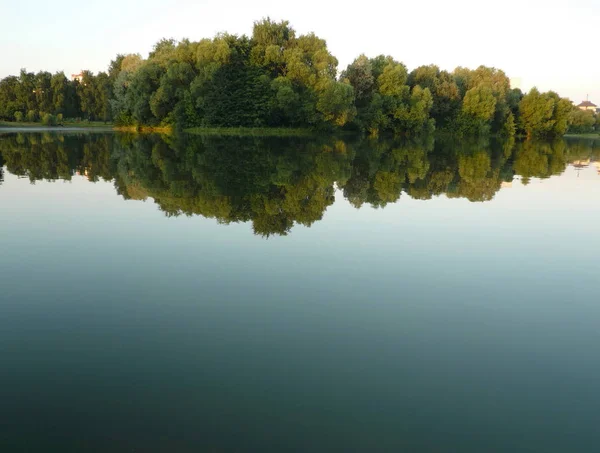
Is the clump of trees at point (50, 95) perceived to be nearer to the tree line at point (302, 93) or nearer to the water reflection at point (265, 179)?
the tree line at point (302, 93)

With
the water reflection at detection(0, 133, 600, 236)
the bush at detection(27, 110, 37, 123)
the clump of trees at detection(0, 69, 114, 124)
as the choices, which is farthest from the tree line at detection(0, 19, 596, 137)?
the water reflection at detection(0, 133, 600, 236)

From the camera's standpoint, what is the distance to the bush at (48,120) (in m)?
97.1

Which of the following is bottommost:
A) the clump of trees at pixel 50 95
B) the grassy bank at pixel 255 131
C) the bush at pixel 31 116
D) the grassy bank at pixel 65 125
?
the grassy bank at pixel 255 131

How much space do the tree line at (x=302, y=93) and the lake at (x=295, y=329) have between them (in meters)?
53.3

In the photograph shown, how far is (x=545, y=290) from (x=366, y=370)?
502 cm

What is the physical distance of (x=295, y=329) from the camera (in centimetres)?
697

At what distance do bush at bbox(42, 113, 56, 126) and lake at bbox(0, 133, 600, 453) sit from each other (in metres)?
93.9

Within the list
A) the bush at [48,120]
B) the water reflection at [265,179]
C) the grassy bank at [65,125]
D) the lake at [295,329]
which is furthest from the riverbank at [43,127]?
the lake at [295,329]

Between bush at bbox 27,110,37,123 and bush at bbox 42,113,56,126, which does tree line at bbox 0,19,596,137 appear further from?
bush at bbox 27,110,37,123

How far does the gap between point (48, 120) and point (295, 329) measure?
107m

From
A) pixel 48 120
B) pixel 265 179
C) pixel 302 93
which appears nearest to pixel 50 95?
pixel 48 120

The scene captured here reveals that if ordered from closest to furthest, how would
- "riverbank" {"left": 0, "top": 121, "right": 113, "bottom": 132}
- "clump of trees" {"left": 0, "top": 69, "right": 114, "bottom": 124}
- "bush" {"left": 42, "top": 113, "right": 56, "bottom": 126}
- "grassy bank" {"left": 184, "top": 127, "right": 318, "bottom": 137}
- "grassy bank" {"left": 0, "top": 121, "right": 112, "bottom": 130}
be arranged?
1. "grassy bank" {"left": 184, "top": 127, "right": 318, "bottom": 137}
2. "riverbank" {"left": 0, "top": 121, "right": 113, "bottom": 132}
3. "grassy bank" {"left": 0, "top": 121, "right": 112, "bottom": 130}
4. "bush" {"left": 42, "top": 113, "right": 56, "bottom": 126}
5. "clump of trees" {"left": 0, "top": 69, "right": 114, "bottom": 124}

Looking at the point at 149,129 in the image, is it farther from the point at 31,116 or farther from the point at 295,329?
the point at 295,329

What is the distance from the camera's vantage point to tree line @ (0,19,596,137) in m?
66.2
